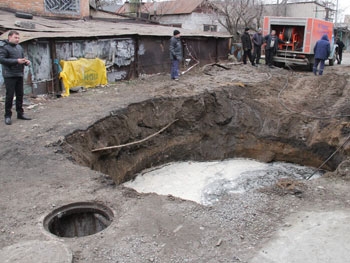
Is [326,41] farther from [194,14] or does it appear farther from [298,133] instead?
[194,14]

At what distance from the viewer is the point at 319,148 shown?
37.2 feet

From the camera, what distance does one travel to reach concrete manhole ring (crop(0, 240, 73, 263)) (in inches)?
148

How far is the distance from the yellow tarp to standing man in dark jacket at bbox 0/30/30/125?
318 cm

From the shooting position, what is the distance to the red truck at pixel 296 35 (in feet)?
54.6

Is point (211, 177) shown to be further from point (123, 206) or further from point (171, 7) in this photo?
point (171, 7)

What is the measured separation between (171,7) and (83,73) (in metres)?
23.6

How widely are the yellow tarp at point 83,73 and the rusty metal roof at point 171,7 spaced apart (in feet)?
67.2

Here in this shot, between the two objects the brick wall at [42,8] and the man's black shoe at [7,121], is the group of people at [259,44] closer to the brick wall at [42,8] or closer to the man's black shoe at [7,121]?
the brick wall at [42,8]

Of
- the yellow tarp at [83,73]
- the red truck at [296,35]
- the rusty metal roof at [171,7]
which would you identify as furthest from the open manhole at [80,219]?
Answer: the rusty metal roof at [171,7]

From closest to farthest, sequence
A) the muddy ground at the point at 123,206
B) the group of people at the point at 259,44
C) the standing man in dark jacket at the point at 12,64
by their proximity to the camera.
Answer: the muddy ground at the point at 123,206
the standing man in dark jacket at the point at 12,64
the group of people at the point at 259,44

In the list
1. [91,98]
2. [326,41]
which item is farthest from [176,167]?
[326,41]

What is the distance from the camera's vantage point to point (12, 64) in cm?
750

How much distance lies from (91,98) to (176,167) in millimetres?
3502

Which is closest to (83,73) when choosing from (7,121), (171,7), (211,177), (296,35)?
(7,121)
